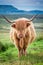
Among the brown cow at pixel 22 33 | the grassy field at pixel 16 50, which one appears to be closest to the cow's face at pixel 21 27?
the brown cow at pixel 22 33

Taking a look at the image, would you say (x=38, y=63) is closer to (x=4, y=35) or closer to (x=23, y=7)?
(x=4, y=35)

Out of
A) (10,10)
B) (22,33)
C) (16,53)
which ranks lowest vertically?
(16,53)

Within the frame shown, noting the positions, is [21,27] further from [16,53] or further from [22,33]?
[16,53]

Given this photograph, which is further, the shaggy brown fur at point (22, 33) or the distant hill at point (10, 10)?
the distant hill at point (10, 10)

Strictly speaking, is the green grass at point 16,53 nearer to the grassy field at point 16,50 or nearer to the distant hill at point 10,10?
the grassy field at point 16,50

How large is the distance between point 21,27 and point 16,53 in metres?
0.36

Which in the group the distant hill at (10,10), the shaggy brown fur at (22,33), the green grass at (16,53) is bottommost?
the green grass at (16,53)

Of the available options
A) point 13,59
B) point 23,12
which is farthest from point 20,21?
point 13,59

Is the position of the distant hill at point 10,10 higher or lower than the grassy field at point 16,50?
higher

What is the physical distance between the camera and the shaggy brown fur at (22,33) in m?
1.71

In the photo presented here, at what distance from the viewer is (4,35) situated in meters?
1.80

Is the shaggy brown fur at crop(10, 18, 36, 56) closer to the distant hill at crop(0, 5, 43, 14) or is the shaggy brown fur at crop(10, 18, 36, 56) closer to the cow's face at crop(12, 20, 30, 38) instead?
the cow's face at crop(12, 20, 30, 38)

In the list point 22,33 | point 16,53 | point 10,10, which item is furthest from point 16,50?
point 10,10

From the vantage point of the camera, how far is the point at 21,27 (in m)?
1.69
